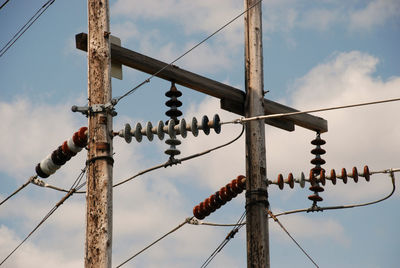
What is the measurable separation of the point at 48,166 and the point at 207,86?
96.1 inches

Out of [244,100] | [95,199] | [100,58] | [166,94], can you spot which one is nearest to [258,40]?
[244,100]

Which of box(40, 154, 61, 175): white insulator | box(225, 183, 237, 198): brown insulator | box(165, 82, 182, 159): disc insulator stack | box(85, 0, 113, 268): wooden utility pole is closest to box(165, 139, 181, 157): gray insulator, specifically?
box(165, 82, 182, 159): disc insulator stack

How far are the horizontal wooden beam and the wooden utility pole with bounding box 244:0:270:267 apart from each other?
0.80 ft

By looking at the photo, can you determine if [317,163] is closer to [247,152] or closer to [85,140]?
[247,152]

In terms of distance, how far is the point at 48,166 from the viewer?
11.9 meters

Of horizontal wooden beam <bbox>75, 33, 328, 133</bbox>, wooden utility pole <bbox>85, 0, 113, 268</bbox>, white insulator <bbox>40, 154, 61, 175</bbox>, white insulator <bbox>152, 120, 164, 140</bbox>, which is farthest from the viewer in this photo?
white insulator <bbox>40, 154, 61, 175</bbox>

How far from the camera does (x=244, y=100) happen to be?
12.9m

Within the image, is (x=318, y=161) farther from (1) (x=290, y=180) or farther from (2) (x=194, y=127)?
(2) (x=194, y=127)

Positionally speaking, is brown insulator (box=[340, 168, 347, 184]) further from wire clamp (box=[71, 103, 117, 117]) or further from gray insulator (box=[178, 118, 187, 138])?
wire clamp (box=[71, 103, 117, 117])

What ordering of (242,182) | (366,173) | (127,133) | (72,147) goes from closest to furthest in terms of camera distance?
(127,133) → (72,147) → (242,182) → (366,173)

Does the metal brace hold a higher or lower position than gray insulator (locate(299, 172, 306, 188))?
lower

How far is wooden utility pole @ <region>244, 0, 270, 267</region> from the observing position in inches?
475

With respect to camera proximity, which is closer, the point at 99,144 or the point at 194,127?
the point at 99,144

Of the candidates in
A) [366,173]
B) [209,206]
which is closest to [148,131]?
[209,206]
